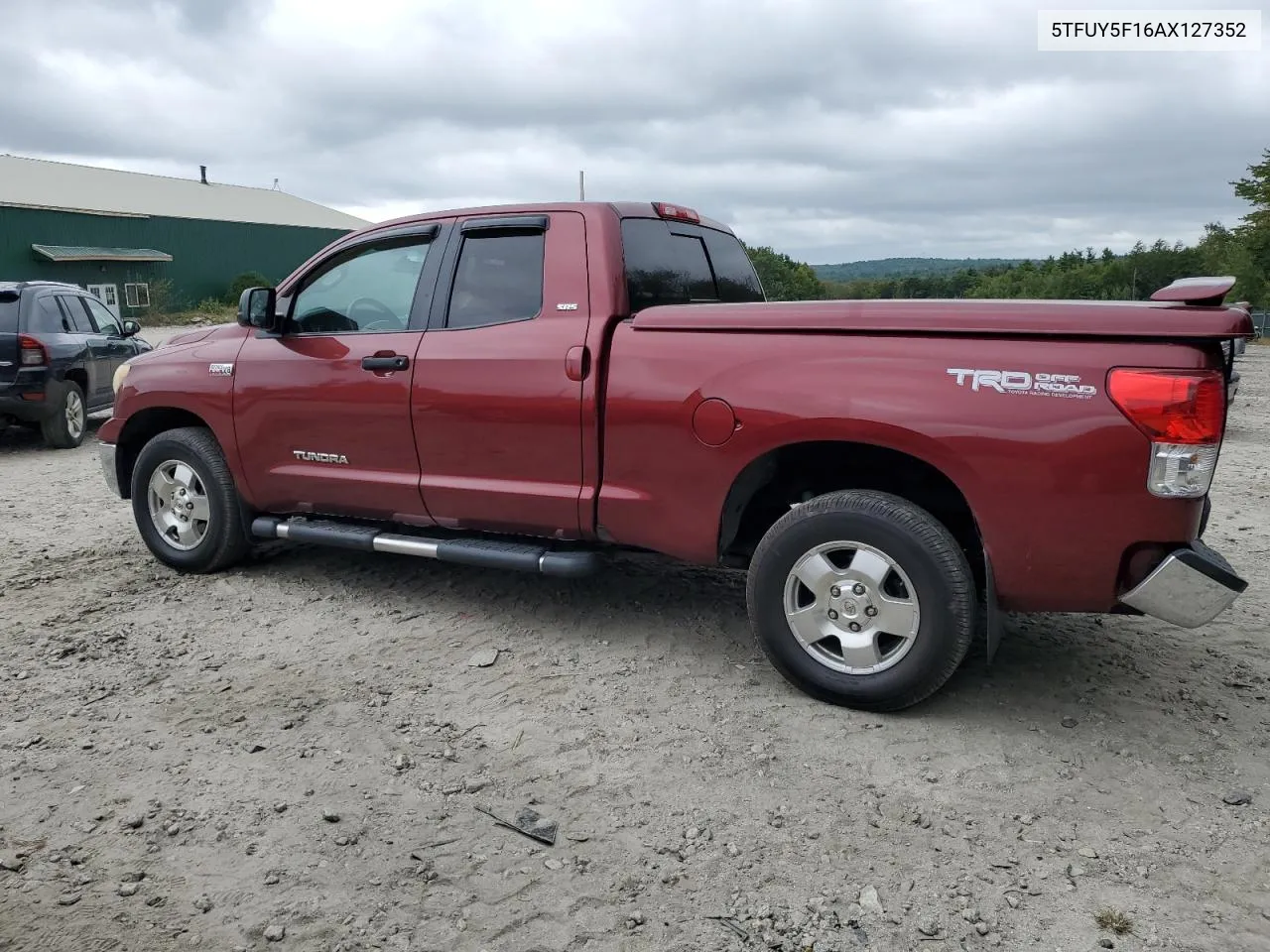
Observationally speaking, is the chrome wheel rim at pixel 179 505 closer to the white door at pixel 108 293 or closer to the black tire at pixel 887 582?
the black tire at pixel 887 582

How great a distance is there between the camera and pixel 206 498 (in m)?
5.41

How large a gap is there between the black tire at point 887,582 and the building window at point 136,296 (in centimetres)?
3929

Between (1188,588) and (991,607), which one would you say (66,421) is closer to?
(991,607)

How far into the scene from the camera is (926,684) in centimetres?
360

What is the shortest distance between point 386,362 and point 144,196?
42.9 m

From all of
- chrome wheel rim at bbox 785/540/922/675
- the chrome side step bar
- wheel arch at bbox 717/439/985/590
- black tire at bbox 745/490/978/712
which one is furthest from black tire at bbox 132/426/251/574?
chrome wheel rim at bbox 785/540/922/675

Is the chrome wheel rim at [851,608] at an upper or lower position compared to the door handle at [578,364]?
lower

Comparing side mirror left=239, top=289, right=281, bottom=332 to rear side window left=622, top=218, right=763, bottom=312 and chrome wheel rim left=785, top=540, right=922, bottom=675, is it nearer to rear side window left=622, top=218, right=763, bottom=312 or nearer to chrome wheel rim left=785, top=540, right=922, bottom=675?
rear side window left=622, top=218, right=763, bottom=312

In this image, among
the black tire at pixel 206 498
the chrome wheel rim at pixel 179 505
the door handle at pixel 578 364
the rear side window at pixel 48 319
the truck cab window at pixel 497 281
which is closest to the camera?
the door handle at pixel 578 364

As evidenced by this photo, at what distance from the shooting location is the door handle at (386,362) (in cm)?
465

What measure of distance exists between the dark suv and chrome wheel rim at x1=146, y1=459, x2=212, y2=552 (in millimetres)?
5302

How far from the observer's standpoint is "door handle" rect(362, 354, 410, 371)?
183 inches

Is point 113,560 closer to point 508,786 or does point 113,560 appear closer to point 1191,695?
point 508,786

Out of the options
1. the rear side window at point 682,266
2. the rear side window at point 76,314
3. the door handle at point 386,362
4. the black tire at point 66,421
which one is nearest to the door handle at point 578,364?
the rear side window at point 682,266
